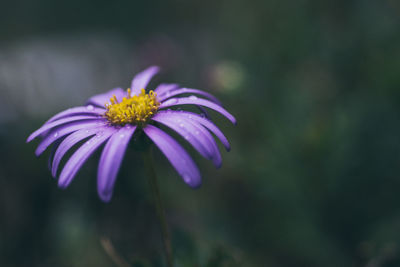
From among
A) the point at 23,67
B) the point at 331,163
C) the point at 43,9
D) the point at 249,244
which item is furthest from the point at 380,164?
the point at 43,9

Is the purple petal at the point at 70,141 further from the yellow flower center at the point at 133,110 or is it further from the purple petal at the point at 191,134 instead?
the purple petal at the point at 191,134

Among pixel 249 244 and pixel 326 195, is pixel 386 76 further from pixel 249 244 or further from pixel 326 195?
pixel 249 244

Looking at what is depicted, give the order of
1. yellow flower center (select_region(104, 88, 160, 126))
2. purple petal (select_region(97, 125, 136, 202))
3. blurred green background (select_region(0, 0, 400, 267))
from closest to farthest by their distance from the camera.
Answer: purple petal (select_region(97, 125, 136, 202))
yellow flower center (select_region(104, 88, 160, 126))
blurred green background (select_region(0, 0, 400, 267))

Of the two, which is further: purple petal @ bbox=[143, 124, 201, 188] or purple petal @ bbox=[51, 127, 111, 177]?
purple petal @ bbox=[51, 127, 111, 177]

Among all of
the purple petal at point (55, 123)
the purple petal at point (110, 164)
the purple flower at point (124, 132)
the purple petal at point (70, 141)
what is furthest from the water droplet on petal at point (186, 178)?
the purple petal at point (55, 123)

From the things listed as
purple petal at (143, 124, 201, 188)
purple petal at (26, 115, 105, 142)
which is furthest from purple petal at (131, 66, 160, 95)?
purple petal at (143, 124, 201, 188)

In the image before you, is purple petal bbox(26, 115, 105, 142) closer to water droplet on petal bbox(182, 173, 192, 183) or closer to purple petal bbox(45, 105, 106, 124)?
purple petal bbox(45, 105, 106, 124)
